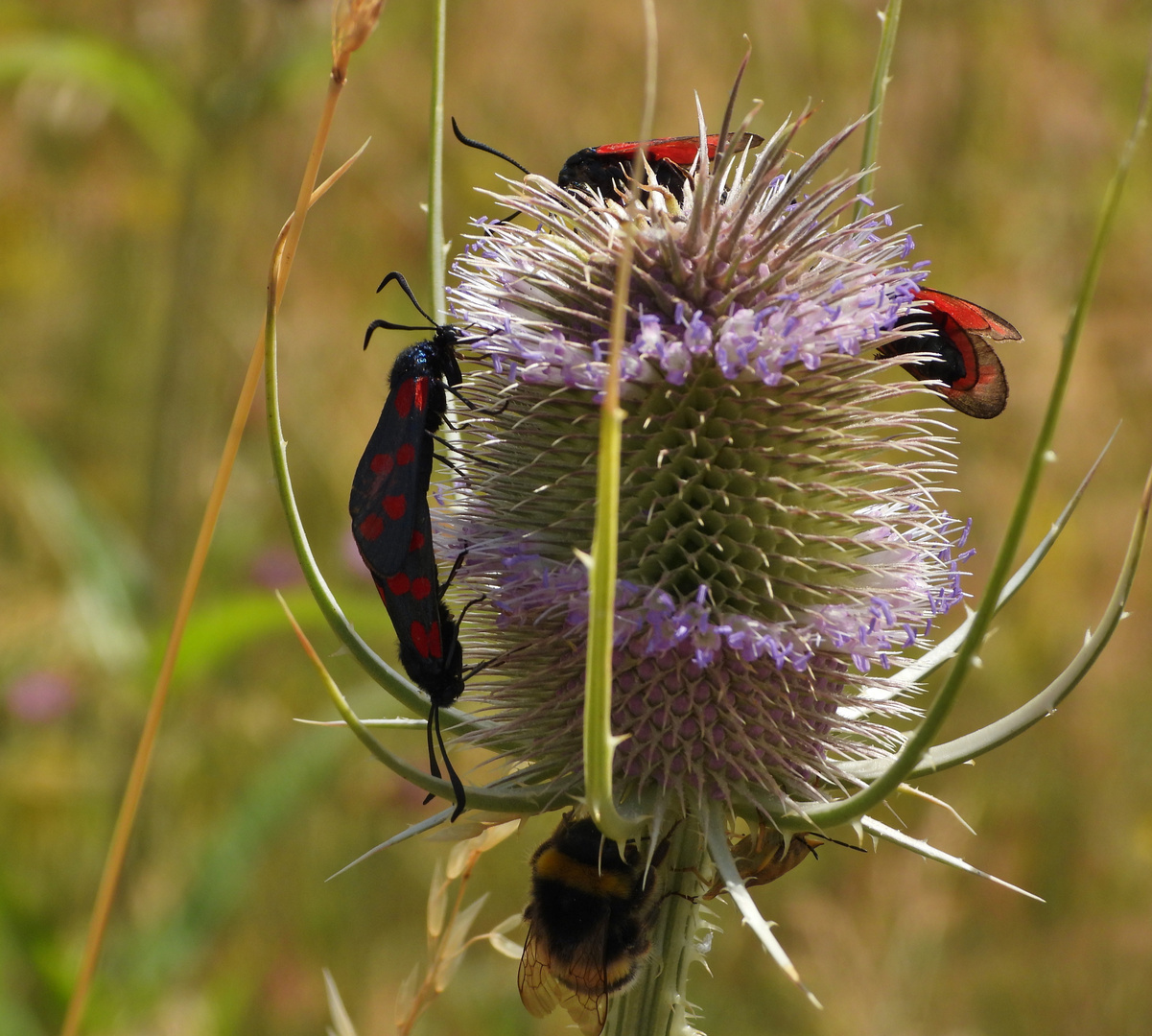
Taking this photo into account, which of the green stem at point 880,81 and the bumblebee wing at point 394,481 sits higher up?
A: the green stem at point 880,81

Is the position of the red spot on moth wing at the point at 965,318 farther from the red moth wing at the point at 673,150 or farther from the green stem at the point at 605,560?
the green stem at the point at 605,560

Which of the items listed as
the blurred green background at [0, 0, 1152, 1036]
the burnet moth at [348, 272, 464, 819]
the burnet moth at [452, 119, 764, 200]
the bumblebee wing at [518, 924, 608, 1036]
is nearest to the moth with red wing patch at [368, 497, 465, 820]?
the burnet moth at [348, 272, 464, 819]

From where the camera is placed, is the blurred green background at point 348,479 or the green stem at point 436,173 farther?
the blurred green background at point 348,479

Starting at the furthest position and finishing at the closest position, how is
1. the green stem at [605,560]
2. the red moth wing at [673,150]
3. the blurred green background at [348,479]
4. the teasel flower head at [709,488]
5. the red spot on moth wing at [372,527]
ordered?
1. the blurred green background at [348,479]
2. the red moth wing at [673,150]
3. the red spot on moth wing at [372,527]
4. the teasel flower head at [709,488]
5. the green stem at [605,560]

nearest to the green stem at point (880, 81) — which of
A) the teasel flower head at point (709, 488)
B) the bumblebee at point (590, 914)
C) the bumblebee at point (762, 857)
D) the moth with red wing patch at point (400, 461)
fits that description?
the teasel flower head at point (709, 488)

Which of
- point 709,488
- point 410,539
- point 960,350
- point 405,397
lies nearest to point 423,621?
point 410,539

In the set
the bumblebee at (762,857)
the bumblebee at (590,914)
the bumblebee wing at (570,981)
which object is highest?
the bumblebee at (762,857)

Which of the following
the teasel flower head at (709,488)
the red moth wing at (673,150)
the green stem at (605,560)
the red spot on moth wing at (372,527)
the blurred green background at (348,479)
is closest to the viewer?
the green stem at (605,560)
